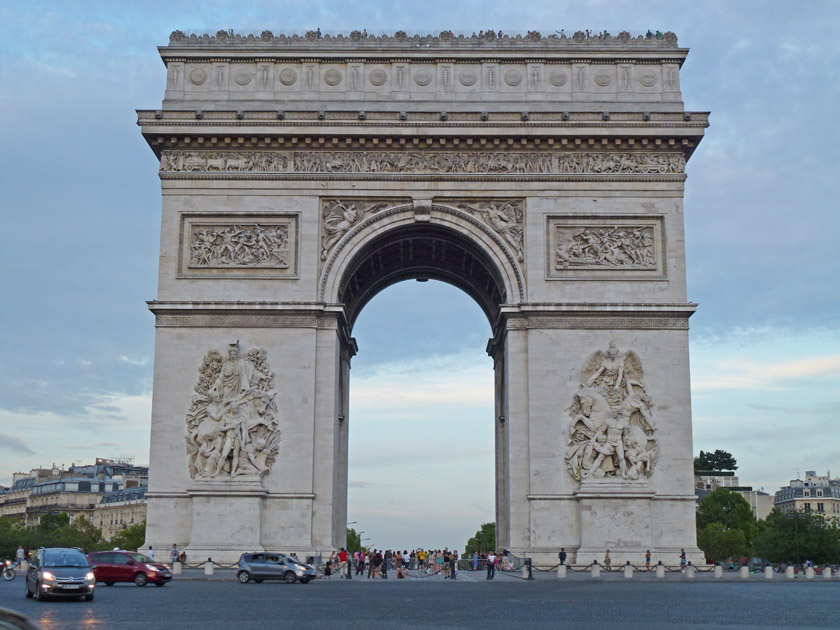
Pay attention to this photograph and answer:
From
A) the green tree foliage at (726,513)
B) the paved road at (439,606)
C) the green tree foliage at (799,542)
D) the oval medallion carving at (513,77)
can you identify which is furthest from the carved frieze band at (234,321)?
the green tree foliage at (726,513)

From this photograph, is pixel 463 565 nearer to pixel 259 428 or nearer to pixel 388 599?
pixel 259 428

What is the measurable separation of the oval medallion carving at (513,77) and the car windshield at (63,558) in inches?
859

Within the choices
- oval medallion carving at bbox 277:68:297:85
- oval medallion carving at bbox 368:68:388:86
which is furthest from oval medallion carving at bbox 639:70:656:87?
oval medallion carving at bbox 277:68:297:85

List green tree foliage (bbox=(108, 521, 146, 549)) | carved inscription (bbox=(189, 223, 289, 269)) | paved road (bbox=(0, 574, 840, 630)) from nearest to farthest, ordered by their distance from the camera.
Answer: paved road (bbox=(0, 574, 840, 630)), carved inscription (bbox=(189, 223, 289, 269)), green tree foliage (bbox=(108, 521, 146, 549))

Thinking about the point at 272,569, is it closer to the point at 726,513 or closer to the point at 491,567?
the point at 491,567

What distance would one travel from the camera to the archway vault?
3653 cm

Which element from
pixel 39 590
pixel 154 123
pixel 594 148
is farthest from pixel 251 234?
pixel 39 590

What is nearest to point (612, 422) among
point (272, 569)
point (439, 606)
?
point (272, 569)

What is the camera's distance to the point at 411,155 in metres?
37.2

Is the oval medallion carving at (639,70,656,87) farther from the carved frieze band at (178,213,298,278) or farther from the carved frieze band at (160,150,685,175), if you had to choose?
the carved frieze band at (178,213,298,278)

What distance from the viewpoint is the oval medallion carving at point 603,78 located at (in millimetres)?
37688

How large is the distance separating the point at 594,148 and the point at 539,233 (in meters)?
3.48

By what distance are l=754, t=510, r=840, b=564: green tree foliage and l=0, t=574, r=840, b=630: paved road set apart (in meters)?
33.5

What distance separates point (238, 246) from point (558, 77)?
12.4m
